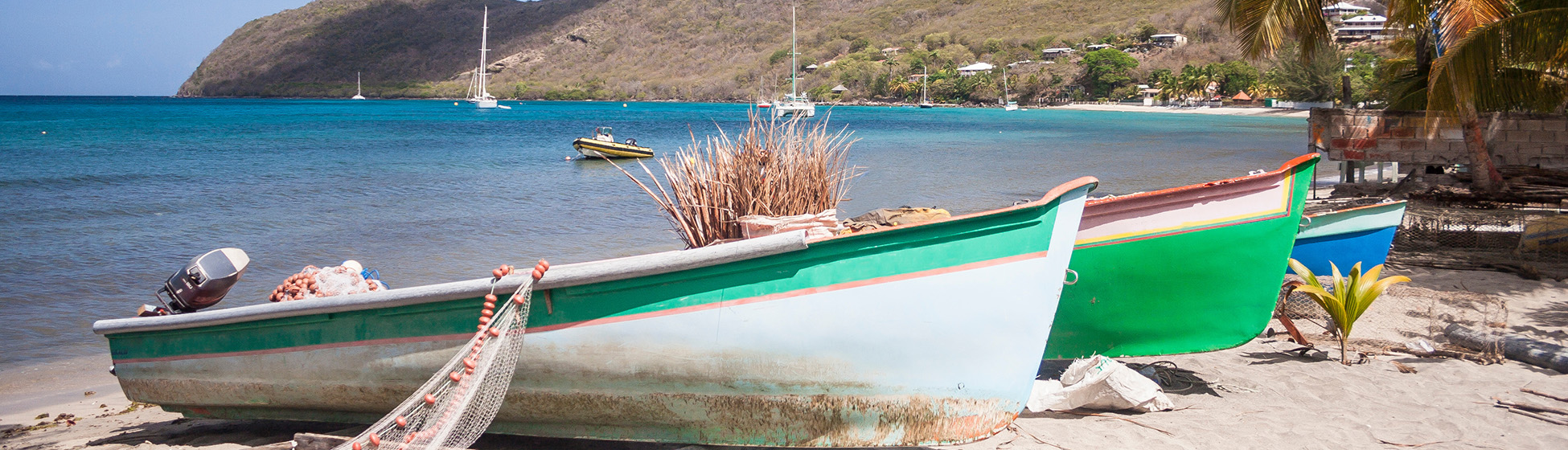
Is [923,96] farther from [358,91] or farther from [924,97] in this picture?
[358,91]

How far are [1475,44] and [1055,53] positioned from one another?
115 metres

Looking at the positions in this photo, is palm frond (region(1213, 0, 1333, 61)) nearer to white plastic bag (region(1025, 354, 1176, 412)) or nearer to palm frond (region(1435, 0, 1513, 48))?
palm frond (region(1435, 0, 1513, 48))

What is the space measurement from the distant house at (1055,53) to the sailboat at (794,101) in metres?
33.4

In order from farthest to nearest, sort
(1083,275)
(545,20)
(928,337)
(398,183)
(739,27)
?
1. (545,20)
2. (739,27)
3. (398,183)
4. (1083,275)
5. (928,337)

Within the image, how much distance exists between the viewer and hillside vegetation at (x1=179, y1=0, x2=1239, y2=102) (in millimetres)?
Answer: 129000

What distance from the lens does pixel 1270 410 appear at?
182 inches

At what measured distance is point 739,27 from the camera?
472 feet

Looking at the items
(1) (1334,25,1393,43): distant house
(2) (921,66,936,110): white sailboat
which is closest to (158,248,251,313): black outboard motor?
(1) (1334,25,1393,43): distant house

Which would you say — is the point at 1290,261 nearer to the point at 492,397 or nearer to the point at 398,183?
the point at 492,397

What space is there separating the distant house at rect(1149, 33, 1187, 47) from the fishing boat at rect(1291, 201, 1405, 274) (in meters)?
115

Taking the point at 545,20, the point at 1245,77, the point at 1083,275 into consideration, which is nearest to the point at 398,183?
the point at 1083,275

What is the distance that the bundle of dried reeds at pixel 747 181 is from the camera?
16.2 feet

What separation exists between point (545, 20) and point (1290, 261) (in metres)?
171

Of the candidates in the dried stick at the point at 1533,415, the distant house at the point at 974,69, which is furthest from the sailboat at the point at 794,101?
the distant house at the point at 974,69
